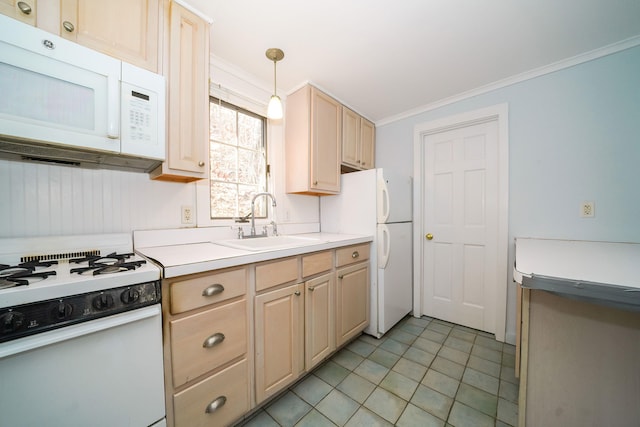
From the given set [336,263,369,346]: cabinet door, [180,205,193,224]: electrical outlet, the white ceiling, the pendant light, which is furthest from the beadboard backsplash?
[336,263,369,346]: cabinet door

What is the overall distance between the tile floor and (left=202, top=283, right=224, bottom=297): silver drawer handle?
0.81m

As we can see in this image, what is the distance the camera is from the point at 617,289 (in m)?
0.67

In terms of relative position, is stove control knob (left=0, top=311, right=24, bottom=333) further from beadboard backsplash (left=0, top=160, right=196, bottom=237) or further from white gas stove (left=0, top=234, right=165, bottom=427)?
beadboard backsplash (left=0, top=160, right=196, bottom=237)

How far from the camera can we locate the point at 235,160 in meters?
1.90

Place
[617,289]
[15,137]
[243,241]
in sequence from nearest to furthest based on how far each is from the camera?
[617,289] → [15,137] → [243,241]

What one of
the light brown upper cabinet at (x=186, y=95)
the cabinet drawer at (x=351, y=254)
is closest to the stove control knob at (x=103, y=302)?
the light brown upper cabinet at (x=186, y=95)

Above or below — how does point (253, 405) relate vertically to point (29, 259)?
below

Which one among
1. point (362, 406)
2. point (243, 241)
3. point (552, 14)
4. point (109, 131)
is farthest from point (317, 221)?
point (552, 14)

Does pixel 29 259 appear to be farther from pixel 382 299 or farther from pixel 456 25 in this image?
pixel 456 25

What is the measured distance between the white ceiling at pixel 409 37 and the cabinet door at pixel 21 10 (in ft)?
2.24

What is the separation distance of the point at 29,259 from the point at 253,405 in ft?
4.16

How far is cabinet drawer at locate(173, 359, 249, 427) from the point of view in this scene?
0.95 metres

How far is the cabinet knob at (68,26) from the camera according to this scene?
916 millimetres

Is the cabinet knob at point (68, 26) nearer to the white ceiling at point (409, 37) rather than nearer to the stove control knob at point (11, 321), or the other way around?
the white ceiling at point (409, 37)
